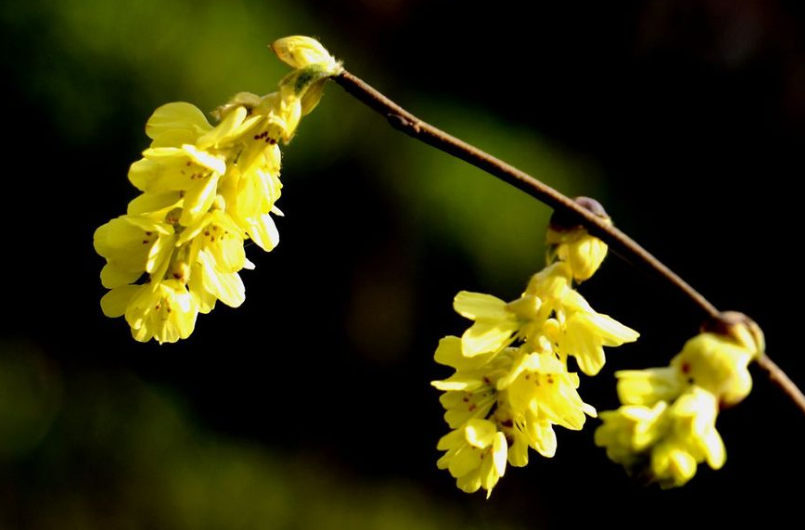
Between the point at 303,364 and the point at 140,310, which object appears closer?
the point at 140,310

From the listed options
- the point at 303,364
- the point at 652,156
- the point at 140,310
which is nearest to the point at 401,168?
the point at 303,364

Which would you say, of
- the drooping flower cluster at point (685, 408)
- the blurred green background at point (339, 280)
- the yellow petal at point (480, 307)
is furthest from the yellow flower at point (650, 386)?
the blurred green background at point (339, 280)

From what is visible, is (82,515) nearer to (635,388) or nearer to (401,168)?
(401,168)

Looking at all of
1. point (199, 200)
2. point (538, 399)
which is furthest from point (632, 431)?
point (199, 200)

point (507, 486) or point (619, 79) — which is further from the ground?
point (619, 79)

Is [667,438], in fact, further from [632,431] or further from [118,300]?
[118,300]

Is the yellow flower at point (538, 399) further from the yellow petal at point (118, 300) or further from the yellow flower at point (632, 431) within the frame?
the yellow petal at point (118, 300)
